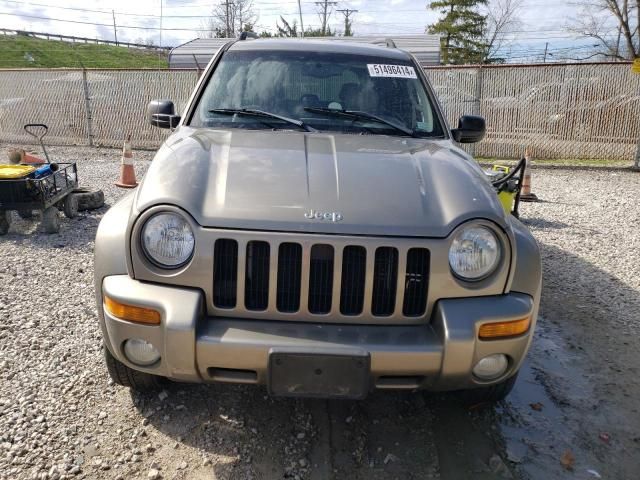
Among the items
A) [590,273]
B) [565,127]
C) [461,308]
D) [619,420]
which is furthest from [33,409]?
[565,127]

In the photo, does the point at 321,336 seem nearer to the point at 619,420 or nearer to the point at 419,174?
the point at 419,174

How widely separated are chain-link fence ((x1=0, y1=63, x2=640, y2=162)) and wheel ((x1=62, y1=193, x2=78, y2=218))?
7.67 meters

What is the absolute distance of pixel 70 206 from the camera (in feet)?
22.8

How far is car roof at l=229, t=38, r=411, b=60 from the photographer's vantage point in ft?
13.5

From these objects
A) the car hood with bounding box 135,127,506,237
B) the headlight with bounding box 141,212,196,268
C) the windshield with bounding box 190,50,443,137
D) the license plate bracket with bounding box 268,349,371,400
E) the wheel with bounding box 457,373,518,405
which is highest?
the windshield with bounding box 190,50,443,137

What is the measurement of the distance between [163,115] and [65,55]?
46.3 meters

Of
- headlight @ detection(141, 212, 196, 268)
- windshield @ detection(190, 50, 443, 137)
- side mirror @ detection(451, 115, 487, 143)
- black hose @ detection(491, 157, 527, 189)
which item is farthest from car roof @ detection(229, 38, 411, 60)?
headlight @ detection(141, 212, 196, 268)

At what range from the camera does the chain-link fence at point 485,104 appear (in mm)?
12891

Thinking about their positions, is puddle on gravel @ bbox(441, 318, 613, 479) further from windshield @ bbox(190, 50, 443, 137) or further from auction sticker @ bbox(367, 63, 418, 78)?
Answer: auction sticker @ bbox(367, 63, 418, 78)

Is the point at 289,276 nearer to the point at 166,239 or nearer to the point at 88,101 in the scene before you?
the point at 166,239

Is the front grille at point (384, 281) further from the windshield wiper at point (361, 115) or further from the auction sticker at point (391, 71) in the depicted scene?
the auction sticker at point (391, 71)

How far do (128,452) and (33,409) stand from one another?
688mm

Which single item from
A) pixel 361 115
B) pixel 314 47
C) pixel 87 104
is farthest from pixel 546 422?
pixel 87 104

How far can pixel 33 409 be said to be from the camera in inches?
118
